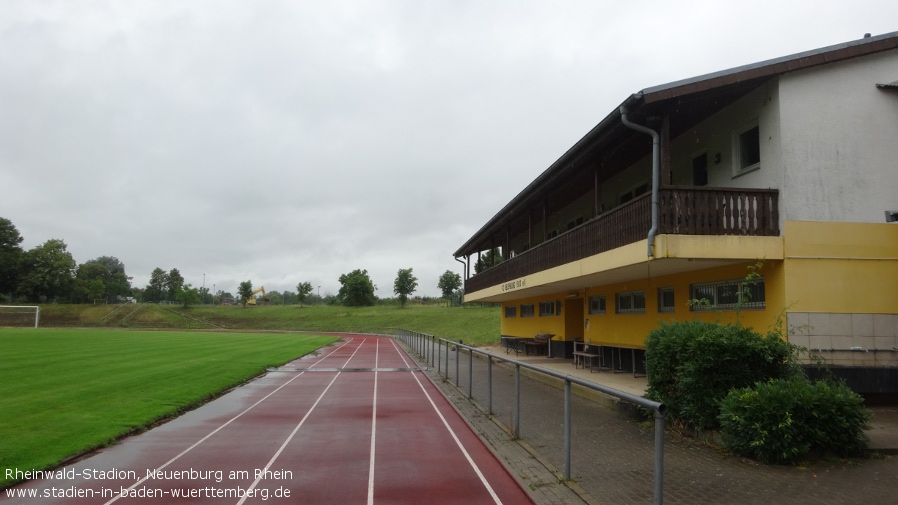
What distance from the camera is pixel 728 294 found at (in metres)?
12.2

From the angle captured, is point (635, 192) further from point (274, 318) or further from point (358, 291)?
point (358, 291)

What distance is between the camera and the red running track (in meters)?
6.13

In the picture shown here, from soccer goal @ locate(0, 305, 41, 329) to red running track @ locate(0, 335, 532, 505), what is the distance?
7311 cm

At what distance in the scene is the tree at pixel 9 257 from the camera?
320ft

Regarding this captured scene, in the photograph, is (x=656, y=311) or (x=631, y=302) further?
(x=631, y=302)

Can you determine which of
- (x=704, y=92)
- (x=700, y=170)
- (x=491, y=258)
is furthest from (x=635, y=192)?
(x=491, y=258)

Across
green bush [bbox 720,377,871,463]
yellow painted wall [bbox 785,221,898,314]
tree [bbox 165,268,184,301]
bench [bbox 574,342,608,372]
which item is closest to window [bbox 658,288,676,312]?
bench [bbox 574,342,608,372]

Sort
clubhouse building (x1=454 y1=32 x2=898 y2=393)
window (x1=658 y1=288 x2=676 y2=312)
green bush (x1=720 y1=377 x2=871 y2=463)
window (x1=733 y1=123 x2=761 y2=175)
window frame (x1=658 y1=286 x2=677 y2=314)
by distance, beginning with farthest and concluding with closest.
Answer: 1. window (x1=658 y1=288 x2=676 y2=312)
2. window frame (x1=658 y1=286 x2=677 y2=314)
3. window (x1=733 y1=123 x2=761 y2=175)
4. clubhouse building (x1=454 y1=32 x2=898 y2=393)
5. green bush (x1=720 y1=377 x2=871 y2=463)

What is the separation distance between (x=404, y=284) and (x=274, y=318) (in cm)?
2026

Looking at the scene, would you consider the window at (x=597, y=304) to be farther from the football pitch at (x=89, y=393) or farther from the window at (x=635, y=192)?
the football pitch at (x=89, y=393)

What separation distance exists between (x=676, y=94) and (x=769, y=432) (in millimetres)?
6171

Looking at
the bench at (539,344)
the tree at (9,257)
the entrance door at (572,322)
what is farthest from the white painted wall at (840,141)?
the tree at (9,257)

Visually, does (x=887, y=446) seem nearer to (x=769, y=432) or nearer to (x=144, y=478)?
(x=769, y=432)

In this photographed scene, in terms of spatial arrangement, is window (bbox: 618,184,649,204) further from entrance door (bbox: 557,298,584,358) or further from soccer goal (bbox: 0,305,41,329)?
soccer goal (bbox: 0,305,41,329)
